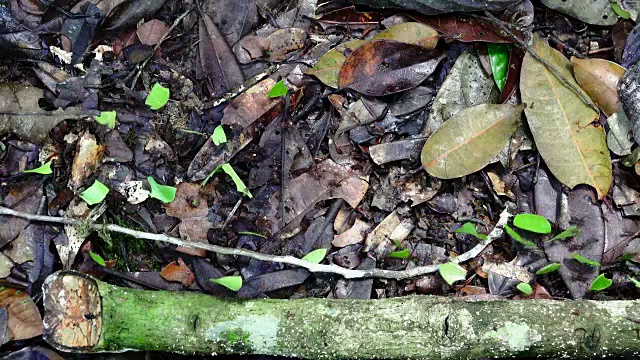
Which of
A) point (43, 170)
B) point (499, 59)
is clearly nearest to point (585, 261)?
point (499, 59)

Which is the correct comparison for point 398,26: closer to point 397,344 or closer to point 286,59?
point 286,59

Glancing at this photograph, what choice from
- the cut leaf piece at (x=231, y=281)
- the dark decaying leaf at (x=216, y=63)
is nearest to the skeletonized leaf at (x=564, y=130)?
the dark decaying leaf at (x=216, y=63)

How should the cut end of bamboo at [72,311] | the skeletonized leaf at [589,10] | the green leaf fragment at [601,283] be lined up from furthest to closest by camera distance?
the skeletonized leaf at [589,10] → the green leaf fragment at [601,283] → the cut end of bamboo at [72,311]

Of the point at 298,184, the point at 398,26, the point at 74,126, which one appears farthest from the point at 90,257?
the point at 398,26

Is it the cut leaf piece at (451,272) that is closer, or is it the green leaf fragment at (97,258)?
the cut leaf piece at (451,272)

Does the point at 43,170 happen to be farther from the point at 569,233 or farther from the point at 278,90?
the point at 569,233

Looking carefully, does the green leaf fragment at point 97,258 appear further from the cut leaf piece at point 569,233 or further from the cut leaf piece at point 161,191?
the cut leaf piece at point 569,233
